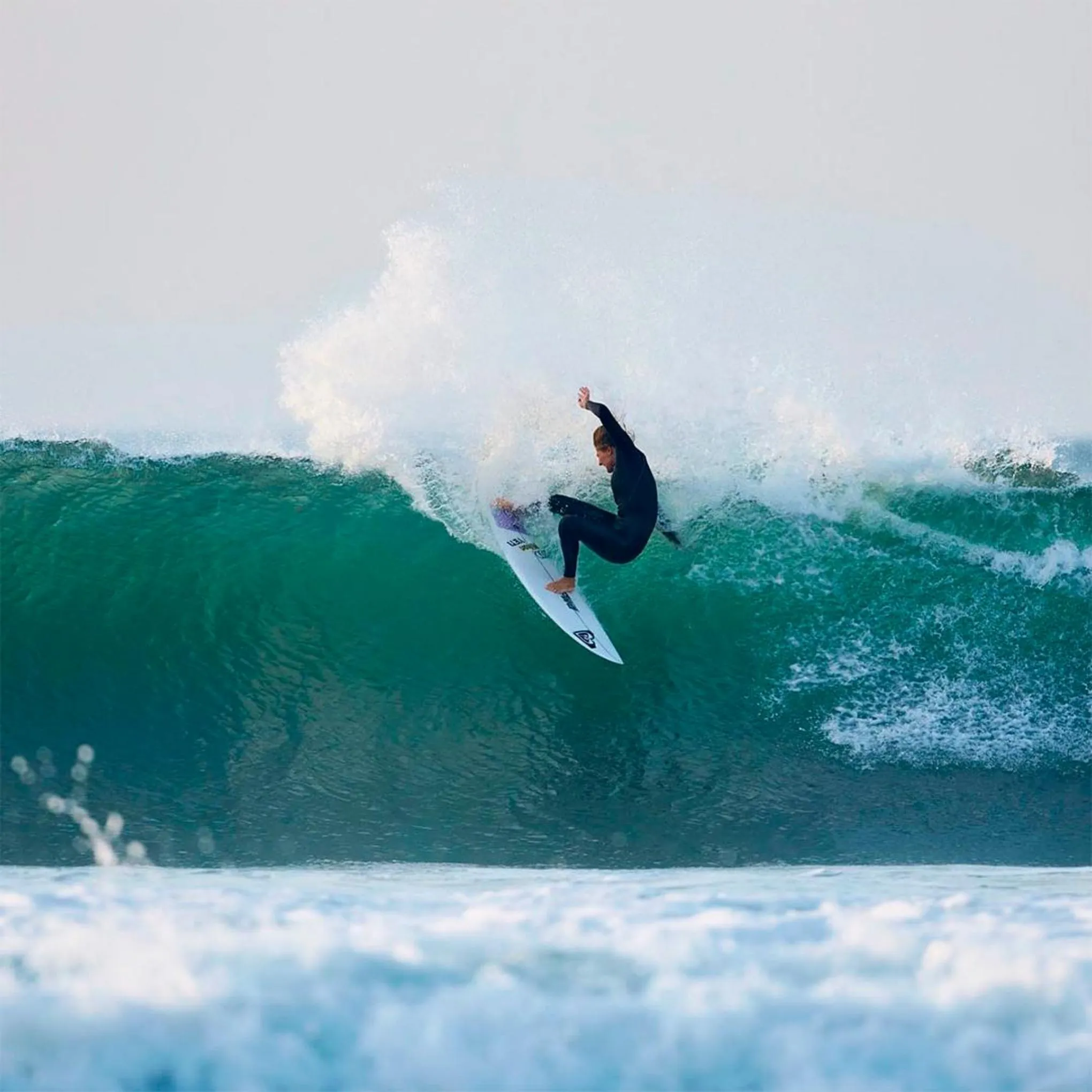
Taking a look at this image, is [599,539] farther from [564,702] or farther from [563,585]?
[564,702]

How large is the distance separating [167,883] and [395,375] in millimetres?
4788

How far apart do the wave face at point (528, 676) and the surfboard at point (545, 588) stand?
25 cm

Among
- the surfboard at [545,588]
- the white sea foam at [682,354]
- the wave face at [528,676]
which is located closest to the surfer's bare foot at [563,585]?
the surfboard at [545,588]

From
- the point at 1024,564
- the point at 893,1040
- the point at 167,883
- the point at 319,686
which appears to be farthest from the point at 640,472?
the point at 893,1040

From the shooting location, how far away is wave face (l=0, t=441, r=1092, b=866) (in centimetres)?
567

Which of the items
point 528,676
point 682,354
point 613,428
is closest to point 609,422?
point 613,428

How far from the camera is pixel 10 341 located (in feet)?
30.7

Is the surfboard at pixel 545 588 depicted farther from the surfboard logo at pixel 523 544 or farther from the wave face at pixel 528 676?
the wave face at pixel 528 676

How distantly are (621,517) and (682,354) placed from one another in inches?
107

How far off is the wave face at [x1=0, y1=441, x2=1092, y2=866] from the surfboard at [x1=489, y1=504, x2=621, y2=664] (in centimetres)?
25

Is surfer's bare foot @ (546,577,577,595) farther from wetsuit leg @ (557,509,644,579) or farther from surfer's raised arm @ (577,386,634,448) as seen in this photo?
surfer's raised arm @ (577,386,634,448)

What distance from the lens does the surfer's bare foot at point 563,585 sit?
6500 millimetres

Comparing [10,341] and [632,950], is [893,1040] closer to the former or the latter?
[632,950]

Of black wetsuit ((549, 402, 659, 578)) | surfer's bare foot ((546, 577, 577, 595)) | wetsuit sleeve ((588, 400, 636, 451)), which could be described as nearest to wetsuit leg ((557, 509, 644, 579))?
black wetsuit ((549, 402, 659, 578))
